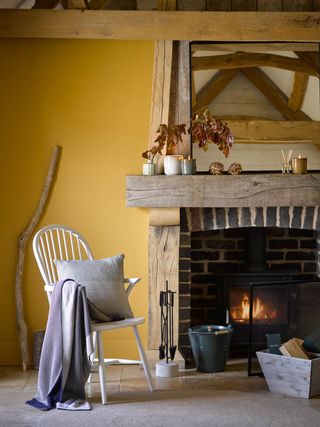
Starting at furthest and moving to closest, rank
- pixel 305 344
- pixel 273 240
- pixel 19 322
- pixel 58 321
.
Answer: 1. pixel 273 240
2. pixel 19 322
3. pixel 305 344
4. pixel 58 321

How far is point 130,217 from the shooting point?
611 centimetres

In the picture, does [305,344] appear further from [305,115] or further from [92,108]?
[92,108]

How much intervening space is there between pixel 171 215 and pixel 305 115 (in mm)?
1259

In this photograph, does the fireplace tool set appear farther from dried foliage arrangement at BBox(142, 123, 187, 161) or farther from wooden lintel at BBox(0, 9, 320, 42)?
wooden lintel at BBox(0, 9, 320, 42)

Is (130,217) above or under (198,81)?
under

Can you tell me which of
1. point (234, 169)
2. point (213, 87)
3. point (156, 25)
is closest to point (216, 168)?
point (234, 169)

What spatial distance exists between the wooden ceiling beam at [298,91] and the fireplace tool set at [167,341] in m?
1.64

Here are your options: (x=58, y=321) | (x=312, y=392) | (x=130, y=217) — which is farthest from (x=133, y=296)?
(x=312, y=392)

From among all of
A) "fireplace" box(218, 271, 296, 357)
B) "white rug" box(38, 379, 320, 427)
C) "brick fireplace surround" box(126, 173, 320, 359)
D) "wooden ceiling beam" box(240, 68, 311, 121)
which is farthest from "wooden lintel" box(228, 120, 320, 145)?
"white rug" box(38, 379, 320, 427)

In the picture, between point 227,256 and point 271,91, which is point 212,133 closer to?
point 271,91

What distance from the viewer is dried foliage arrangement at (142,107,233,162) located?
19.0ft

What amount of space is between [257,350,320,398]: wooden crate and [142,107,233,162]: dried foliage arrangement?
1.47 metres

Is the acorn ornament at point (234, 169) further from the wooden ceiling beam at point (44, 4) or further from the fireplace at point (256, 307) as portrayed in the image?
the wooden ceiling beam at point (44, 4)

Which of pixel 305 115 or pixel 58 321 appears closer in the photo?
pixel 58 321
